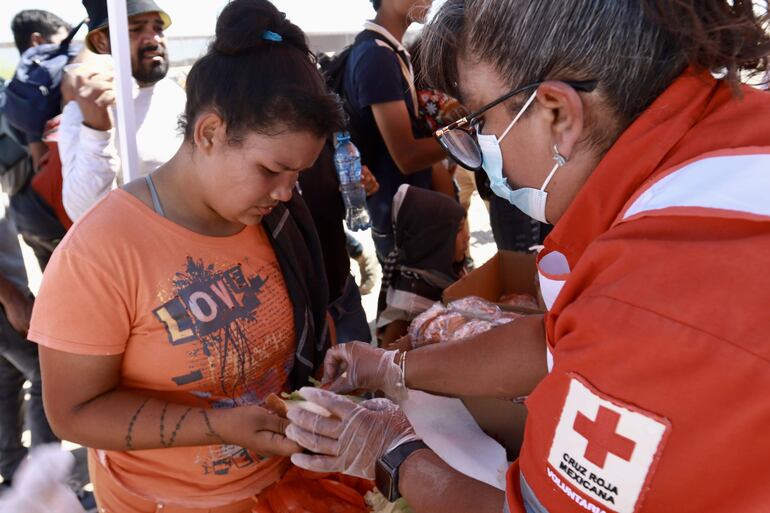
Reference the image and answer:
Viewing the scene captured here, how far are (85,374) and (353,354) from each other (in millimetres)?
765

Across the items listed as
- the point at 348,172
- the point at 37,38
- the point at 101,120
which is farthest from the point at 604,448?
the point at 37,38

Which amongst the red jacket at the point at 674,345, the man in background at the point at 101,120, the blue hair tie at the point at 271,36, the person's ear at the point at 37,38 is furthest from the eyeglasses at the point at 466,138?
the person's ear at the point at 37,38

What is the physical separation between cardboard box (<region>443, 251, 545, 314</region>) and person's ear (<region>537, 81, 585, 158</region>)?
1290 millimetres

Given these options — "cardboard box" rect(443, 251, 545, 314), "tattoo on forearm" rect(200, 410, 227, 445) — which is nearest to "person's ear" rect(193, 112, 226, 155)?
"tattoo on forearm" rect(200, 410, 227, 445)

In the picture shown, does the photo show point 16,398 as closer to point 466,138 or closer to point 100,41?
point 100,41

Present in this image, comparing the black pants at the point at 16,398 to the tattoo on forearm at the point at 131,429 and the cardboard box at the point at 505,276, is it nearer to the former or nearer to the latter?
the tattoo on forearm at the point at 131,429

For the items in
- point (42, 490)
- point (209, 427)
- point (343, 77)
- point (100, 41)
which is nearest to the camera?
point (42, 490)

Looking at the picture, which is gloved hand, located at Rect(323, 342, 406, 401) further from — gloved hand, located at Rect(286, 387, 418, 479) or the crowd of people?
gloved hand, located at Rect(286, 387, 418, 479)

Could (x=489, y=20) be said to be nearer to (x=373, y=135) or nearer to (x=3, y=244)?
(x=373, y=135)

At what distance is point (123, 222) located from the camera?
5.00 feet

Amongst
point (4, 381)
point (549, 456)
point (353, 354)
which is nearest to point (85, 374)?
point (353, 354)

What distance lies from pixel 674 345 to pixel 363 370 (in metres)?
1.18

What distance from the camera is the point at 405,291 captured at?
9.77ft

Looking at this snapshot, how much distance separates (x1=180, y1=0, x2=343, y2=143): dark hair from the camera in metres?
1.56
